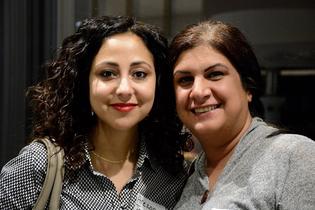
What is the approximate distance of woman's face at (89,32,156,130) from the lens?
141 cm

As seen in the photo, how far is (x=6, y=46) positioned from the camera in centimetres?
213

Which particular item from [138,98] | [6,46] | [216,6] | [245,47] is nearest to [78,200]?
[138,98]

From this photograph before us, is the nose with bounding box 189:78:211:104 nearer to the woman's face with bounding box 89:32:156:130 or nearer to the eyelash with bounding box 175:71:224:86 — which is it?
the eyelash with bounding box 175:71:224:86

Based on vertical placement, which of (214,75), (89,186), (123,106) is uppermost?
(214,75)

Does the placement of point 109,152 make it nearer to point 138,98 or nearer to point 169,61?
point 138,98

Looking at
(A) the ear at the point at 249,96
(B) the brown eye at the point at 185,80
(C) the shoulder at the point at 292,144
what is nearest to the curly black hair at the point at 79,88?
(B) the brown eye at the point at 185,80

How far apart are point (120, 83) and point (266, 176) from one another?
519 millimetres

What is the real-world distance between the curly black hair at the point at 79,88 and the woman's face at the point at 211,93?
0.17 m

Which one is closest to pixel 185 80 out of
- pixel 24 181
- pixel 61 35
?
pixel 24 181

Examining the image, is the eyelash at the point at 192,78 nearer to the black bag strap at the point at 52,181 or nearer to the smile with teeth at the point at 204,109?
the smile with teeth at the point at 204,109

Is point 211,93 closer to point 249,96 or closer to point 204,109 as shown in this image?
point 204,109

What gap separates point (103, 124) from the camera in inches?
60.7

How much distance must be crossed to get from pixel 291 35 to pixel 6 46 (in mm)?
1333

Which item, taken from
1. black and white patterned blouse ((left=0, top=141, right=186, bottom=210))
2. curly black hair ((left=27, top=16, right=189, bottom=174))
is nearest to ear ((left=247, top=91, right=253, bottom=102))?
curly black hair ((left=27, top=16, right=189, bottom=174))
